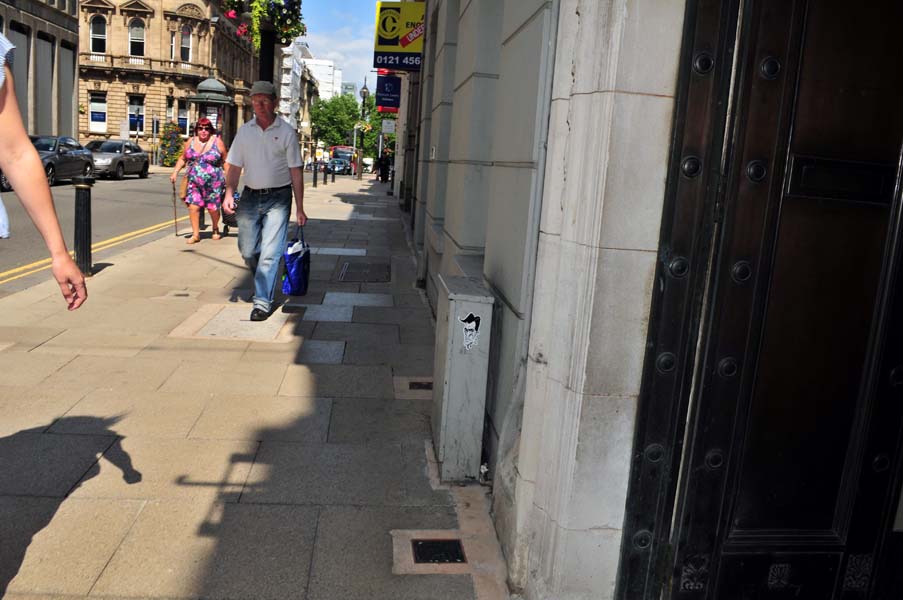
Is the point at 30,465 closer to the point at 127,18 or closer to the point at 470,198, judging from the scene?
the point at 470,198

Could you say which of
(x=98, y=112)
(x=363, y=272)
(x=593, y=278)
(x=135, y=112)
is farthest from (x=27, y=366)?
(x=98, y=112)

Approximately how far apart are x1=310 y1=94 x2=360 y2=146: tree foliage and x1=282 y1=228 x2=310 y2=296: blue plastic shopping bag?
4069 inches

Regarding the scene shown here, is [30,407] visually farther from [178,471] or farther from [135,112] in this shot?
[135,112]

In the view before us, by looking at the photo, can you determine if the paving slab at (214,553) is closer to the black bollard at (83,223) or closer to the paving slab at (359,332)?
the paving slab at (359,332)

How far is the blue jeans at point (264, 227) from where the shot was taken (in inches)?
288

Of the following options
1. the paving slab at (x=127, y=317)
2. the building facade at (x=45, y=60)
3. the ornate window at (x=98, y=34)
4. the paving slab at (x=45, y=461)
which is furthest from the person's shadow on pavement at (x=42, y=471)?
the ornate window at (x=98, y=34)

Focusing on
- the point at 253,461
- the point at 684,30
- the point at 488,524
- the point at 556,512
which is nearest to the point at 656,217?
the point at 684,30

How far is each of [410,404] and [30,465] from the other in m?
2.27

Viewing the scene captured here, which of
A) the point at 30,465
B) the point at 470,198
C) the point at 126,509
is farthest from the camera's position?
the point at 470,198

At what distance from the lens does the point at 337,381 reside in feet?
19.0

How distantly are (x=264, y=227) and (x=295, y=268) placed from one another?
0.53 meters

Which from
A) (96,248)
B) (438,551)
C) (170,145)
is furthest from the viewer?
(170,145)

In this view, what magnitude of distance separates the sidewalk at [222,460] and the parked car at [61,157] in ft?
69.5

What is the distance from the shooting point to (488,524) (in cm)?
368
